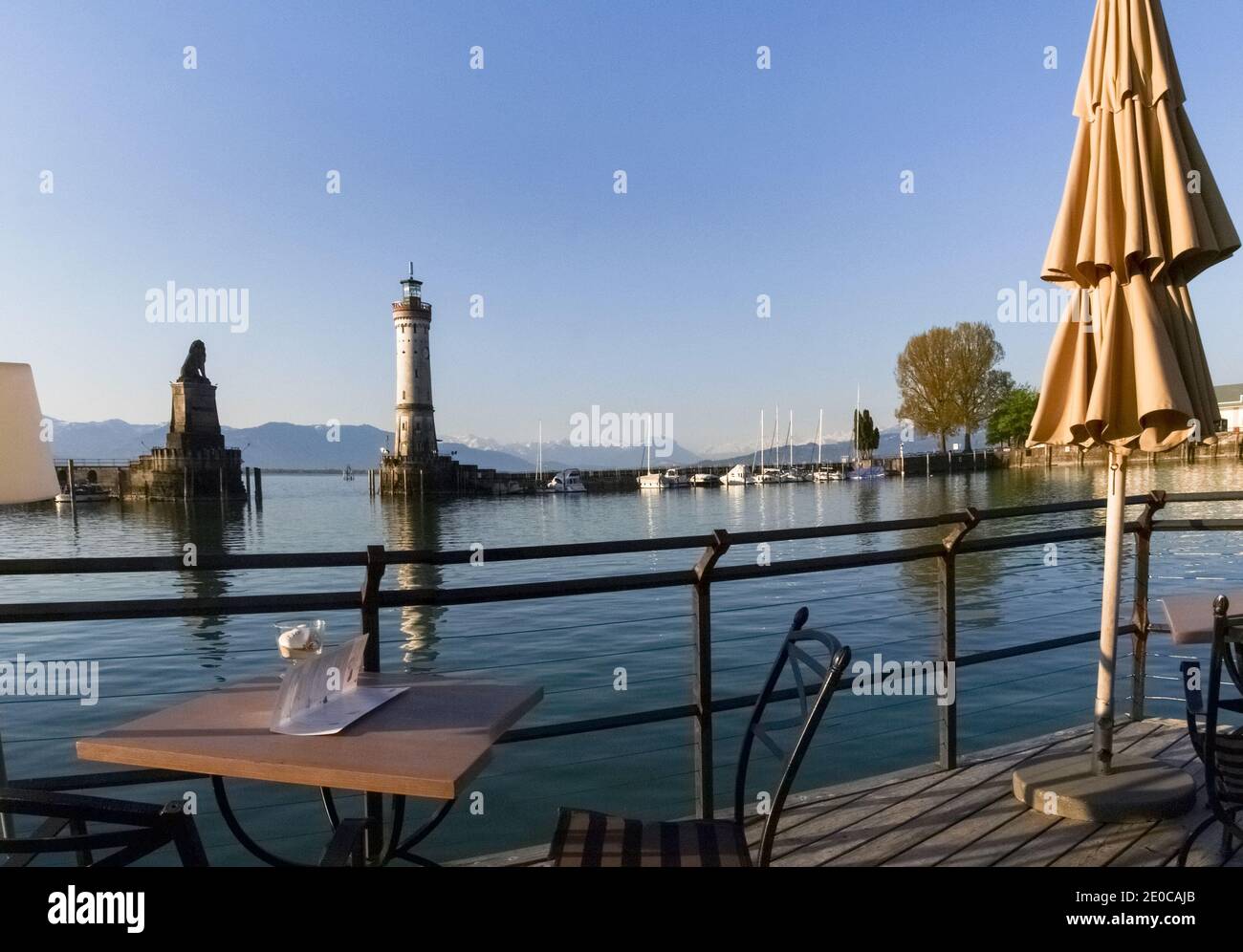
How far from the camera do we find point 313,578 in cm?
2277

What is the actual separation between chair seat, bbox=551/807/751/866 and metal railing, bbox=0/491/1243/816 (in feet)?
1.27

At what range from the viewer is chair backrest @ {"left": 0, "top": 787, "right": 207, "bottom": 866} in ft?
4.05

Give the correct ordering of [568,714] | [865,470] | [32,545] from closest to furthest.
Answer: [568,714] → [32,545] → [865,470]

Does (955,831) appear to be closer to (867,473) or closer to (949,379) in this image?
(949,379)

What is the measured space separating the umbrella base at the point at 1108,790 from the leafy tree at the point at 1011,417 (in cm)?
8413

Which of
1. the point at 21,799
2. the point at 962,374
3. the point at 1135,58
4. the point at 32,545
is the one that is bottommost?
the point at 32,545

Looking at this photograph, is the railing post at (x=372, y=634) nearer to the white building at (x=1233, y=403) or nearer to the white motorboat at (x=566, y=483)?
the white motorboat at (x=566, y=483)

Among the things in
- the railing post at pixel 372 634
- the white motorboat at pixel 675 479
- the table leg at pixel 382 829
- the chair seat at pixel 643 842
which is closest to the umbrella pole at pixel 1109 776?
the chair seat at pixel 643 842

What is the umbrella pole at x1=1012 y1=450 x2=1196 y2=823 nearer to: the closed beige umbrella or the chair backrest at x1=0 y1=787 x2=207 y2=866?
the closed beige umbrella

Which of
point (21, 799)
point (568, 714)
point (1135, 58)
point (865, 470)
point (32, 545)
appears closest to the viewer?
point (21, 799)
